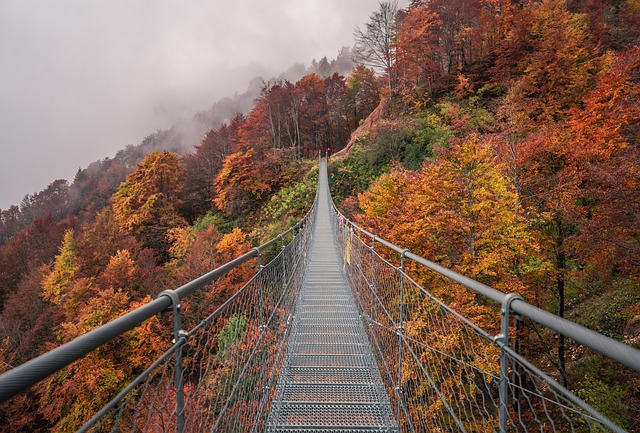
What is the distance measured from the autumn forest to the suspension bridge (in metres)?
0.59

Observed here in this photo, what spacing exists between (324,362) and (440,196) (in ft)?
20.4

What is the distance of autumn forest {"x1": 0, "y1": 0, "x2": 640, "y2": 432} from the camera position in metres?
7.95

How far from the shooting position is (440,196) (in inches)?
331

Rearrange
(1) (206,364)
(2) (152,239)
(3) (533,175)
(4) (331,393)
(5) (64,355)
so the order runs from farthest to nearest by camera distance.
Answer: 1. (2) (152,239)
2. (3) (533,175)
3. (4) (331,393)
4. (1) (206,364)
5. (5) (64,355)

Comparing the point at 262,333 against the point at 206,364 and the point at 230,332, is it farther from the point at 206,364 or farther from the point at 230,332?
the point at 206,364

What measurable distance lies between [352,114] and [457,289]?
3089 centimetres

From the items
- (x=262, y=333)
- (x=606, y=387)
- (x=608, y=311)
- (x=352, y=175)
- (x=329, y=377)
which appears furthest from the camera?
(x=352, y=175)

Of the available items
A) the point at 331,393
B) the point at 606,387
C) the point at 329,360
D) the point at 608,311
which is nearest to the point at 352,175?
the point at 608,311

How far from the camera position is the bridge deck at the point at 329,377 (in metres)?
2.68

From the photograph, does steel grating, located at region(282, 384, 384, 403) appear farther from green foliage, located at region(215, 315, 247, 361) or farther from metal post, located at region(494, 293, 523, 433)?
metal post, located at region(494, 293, 523, 433)

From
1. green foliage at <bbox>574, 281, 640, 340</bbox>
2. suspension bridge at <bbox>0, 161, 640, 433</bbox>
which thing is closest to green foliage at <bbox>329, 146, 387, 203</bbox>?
green foliage at <bbox>574, 281, 640, 340</bbox>

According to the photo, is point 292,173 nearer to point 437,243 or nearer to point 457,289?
point 437,243

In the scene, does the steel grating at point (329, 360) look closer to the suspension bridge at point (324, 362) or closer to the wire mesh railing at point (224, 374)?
the suspension bridge at point (324, 362)

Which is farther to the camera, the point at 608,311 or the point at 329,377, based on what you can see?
the point at 608,311
